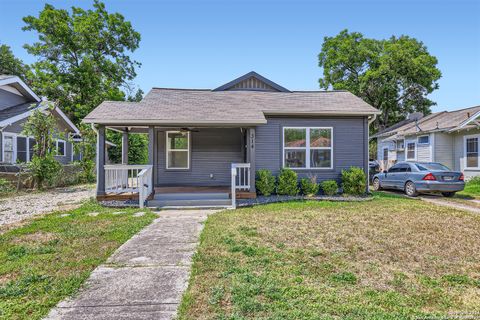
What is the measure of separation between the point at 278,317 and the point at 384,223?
189 inches

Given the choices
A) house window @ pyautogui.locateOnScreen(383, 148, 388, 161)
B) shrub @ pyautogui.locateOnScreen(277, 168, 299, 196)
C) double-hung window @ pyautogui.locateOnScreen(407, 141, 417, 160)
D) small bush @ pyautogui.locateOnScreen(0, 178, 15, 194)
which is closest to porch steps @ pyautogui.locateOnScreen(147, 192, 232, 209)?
shrub @ pyautogui.locateOnScreen(277, 168, 299, 196)

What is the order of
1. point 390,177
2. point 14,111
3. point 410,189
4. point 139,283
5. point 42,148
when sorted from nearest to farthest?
point 139,283
point 410,189
point 390,177
point 42,148
point 14,111

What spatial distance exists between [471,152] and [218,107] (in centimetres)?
1361

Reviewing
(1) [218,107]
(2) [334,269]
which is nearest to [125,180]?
(1) [218,107]

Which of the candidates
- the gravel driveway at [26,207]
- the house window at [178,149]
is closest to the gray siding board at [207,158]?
the house window at [178,149]

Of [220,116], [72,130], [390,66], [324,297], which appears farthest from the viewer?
[390,66]

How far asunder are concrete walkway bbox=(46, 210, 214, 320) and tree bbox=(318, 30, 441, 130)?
28.3 metres

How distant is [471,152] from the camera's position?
1430 cm

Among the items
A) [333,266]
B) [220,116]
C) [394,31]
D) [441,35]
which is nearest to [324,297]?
[333,266]

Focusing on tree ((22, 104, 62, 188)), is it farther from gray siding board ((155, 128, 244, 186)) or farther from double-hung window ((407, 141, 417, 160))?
double-hung window ((407, 141, 417, 160))

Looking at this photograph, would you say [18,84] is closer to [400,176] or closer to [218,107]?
[218,107]

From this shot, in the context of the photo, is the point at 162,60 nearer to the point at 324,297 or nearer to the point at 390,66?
Answer: the point at 324,297

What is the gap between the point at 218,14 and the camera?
42.8ft

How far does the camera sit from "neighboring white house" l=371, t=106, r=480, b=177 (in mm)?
14047
